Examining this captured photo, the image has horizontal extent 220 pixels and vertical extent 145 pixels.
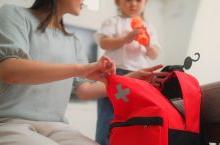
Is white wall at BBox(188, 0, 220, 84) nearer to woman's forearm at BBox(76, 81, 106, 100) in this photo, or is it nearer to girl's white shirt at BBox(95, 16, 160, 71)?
girl's white shirt at BBox(95, 16, 160, 71)

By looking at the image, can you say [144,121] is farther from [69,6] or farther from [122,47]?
[122,47]

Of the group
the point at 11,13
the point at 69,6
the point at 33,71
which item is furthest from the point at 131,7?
the point at 33,71

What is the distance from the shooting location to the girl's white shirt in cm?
132

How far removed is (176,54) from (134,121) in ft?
4.95

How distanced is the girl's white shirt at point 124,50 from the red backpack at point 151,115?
545mm

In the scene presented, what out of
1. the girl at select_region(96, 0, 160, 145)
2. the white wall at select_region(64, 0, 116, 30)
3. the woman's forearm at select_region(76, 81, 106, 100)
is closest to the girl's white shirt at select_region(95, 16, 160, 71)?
the girl at select_region(96, 0, 160, 145)

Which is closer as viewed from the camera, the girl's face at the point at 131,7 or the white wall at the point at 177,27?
the girl's face at the point at 131,7

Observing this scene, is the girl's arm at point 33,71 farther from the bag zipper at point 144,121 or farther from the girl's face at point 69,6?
the girl's face at point 69,6

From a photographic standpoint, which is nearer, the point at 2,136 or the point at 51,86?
the point at 2,136

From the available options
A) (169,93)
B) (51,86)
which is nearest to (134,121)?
(169,93)

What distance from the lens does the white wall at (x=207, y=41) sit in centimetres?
193

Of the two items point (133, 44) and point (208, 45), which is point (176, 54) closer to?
point (208, 45)

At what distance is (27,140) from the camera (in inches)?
26.8

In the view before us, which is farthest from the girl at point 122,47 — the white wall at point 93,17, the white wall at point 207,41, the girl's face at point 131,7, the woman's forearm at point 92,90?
the white wall at point 207,41
